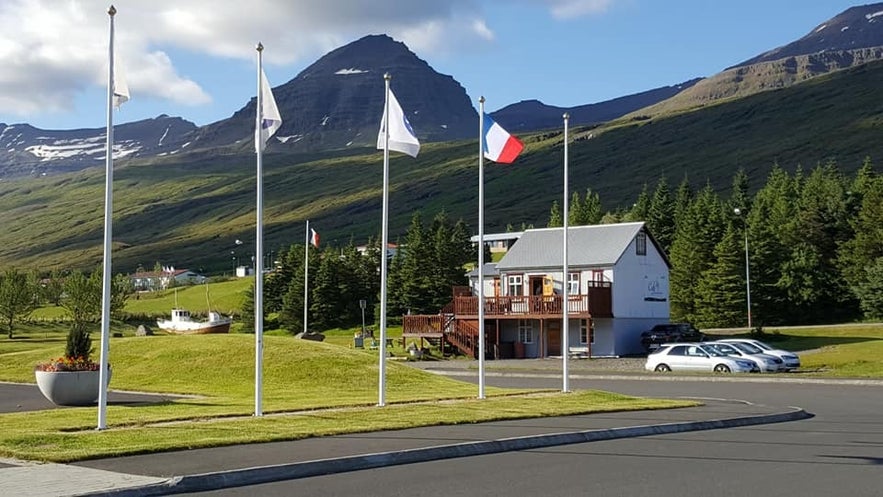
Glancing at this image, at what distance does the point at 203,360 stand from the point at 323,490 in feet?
85.0

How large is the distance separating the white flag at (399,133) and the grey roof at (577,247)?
141 ft

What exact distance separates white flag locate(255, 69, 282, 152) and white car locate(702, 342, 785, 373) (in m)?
29.7

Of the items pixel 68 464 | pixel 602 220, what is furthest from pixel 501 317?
pixel 602 220

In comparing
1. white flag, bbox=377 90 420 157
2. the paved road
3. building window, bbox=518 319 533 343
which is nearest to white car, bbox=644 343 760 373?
building window, bbox=518 319 533 343

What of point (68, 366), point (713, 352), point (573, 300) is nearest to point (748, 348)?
point (713, 352)

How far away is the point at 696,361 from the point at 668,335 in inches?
687

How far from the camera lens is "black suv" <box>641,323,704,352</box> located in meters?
62.8

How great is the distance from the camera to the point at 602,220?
418 ft

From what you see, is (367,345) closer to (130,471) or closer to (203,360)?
(203,360)

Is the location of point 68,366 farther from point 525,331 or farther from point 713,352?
point 525,331

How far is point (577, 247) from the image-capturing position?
68.6 m

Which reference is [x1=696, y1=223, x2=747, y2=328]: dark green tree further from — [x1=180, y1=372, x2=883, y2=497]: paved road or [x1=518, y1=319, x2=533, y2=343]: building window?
[x1=180, y1=372, x2=883, y2=497]: paved road

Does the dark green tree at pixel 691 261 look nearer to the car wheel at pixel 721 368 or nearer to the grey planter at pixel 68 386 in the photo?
the car wheel at pixel 721 368

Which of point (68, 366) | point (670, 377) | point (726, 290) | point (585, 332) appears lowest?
point (670, 377)
